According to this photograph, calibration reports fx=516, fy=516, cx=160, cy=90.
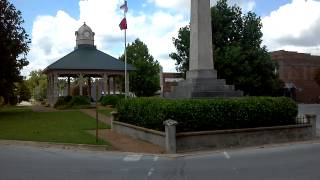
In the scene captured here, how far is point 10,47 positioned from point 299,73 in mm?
55597

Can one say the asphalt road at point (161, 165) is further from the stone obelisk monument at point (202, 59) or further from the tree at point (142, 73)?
the tree at point (142, 73)

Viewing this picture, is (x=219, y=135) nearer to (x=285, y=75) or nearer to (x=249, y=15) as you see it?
(x=249, y=15)

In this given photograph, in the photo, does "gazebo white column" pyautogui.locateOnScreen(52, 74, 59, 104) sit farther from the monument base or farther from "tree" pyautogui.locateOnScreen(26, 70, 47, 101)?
"tree" pyautogui.locateOnScreen(26, 70, 47, 101)

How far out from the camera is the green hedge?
61.6ft

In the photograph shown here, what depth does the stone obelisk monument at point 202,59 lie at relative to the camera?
2180cm

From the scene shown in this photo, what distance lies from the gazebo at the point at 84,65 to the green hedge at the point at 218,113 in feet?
88.3

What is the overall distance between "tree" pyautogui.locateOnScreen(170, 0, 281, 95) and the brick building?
28.8 meters

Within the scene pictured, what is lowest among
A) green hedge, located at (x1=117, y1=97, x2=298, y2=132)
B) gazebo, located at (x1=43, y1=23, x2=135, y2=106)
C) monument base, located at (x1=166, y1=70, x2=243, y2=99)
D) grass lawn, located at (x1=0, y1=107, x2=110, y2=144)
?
grass lawn, located at (x1=0, y1=107, x2=110, y2=144)

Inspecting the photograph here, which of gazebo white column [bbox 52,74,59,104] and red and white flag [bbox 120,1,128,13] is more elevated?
red and white flag [bbox 120,1,128,13]

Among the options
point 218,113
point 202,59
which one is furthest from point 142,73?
point 218,113

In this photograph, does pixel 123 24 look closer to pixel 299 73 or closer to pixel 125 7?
pixel 125 7

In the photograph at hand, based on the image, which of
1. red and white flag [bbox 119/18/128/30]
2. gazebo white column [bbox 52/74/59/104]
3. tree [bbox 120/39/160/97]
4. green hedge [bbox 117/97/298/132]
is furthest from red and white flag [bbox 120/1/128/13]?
tree [bbox 120/39/160/97]

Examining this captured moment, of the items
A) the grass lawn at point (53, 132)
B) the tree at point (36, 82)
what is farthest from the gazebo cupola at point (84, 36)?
the tree at point (36, 82)

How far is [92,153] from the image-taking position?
17.5 meters
